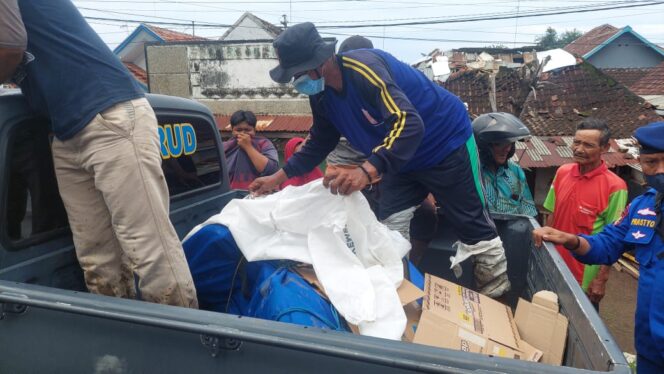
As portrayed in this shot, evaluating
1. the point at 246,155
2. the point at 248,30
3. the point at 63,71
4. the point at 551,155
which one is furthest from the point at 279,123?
the point at 248,30

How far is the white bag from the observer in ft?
5.70

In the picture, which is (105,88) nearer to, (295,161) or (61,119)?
(61,119)

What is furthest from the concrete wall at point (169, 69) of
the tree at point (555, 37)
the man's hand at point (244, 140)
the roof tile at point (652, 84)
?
the tree at point (555, 37)

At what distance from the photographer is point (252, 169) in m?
4.21

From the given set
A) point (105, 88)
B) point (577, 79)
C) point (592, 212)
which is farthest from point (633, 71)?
point (105, 88)

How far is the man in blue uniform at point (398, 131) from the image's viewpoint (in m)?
2.05

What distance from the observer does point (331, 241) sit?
1.92 m

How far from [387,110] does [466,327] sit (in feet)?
3.05

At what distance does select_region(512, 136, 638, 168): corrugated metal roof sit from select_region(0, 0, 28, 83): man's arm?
20.4ft

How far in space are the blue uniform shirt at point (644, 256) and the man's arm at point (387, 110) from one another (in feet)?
3.71

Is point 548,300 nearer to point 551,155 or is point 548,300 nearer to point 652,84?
point 551,155

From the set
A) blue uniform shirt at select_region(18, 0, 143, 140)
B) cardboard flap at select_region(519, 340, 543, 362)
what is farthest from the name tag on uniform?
blue uniform shirt at select_region(18, 0, 143, 140)

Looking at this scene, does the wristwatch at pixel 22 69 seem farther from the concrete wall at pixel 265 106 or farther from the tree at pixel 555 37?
the tree at pixel 555 37

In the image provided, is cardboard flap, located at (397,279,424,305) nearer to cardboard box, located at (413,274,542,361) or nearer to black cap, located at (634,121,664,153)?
cardboard box, located at (413,274,542,361)
